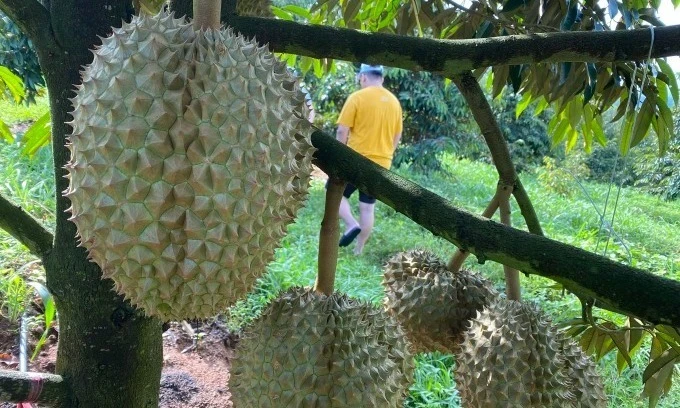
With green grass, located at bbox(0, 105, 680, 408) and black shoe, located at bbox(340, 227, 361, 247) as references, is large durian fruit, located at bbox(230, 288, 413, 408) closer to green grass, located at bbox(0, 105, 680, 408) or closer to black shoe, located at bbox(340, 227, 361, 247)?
green grass, located at bbox(0, 105, 680, 408)

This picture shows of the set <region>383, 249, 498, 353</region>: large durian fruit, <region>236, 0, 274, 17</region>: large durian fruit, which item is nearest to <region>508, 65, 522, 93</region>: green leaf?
<region>383, 249, 498, 353</region>: large durian fruit

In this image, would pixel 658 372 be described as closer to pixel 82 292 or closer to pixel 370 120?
pixel 82 292

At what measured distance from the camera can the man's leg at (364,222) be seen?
4699mm

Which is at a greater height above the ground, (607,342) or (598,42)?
(598,42)

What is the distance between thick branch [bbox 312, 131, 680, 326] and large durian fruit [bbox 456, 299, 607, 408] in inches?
14.2

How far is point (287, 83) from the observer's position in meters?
0.90

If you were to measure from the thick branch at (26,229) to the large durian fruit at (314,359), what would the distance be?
19.6 inches

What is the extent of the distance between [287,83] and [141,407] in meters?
0.75

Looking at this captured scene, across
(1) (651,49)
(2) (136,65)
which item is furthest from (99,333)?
(1) (651,49)

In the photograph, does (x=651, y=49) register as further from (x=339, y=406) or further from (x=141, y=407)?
(x=141, y=407)

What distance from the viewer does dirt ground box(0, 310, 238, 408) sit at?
2.46m

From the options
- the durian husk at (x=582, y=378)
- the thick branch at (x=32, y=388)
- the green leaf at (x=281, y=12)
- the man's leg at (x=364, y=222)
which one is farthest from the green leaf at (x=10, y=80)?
the man's leg at (x=364, y=222)

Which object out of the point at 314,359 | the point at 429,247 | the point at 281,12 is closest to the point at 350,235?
the point at 429,247

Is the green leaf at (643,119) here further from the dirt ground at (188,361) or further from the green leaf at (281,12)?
the dirt ground at (188,361)
